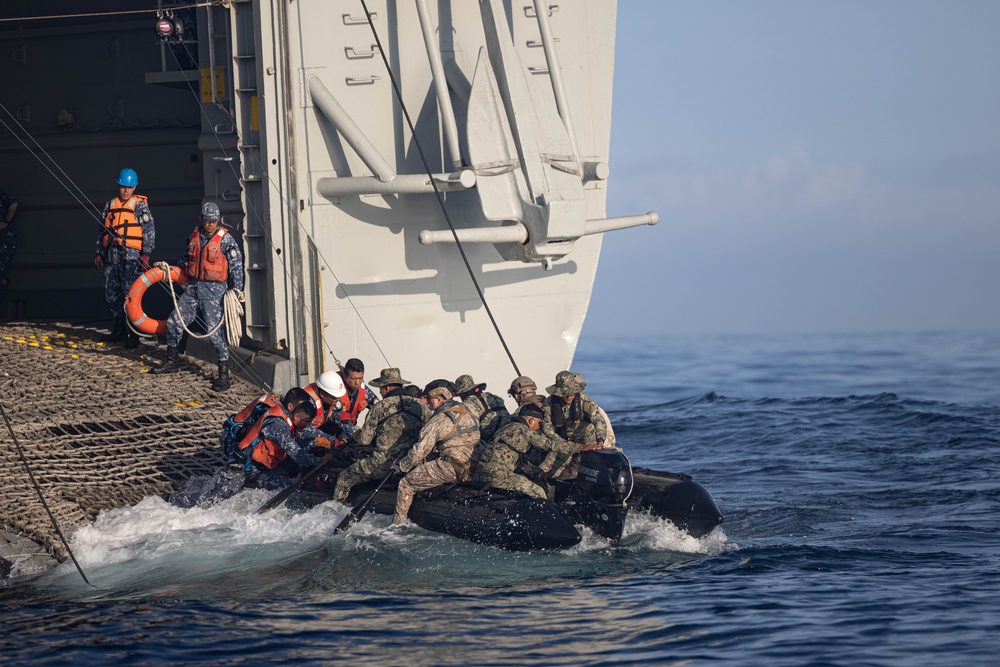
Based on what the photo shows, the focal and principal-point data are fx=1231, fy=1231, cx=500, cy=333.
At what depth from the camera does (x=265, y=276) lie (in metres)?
11.8

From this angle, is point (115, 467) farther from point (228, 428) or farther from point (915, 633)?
point (915, 633)

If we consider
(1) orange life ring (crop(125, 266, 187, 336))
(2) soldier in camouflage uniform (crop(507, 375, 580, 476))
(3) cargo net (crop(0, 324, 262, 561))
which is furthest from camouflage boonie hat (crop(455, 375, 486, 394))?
(1) orange life ring (crop(125, 266, 187, 336))

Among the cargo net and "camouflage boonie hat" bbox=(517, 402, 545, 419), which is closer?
"camouflage boonie hat" bbox=(517, 402, 545, 419)

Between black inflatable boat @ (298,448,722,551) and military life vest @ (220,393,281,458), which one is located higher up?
military life vest @ (220,393,281,458)

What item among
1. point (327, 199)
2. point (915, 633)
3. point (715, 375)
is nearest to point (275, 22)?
point (327, 199)

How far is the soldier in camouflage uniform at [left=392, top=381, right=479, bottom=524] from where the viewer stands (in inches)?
344

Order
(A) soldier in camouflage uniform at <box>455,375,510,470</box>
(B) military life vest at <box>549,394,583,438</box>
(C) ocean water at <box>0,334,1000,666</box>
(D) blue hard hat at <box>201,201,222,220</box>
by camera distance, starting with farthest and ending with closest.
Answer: (D) blue hard hat at <box>201,201,222,220</box>
(A) soldier in camouflage uniform at <box>455,375,510,470</box>
(B) military life vest at <box>549,394,583,438</box>
(C) ocean water at <box>0,334,1000,666</box>

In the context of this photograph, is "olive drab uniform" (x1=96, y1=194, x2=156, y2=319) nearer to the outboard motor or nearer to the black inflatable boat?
the black inflatable boat

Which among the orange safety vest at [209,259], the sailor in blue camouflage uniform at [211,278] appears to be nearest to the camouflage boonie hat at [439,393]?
the sailor in blue camouflage uniform at [211,278]

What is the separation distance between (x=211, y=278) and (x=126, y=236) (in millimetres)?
1236

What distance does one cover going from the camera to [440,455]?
Answer: 29.0 feet

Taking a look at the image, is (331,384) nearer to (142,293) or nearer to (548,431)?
(548,431)

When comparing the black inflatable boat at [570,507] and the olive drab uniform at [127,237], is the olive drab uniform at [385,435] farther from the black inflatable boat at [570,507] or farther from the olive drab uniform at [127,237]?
the olive drab uniform at [127,237]

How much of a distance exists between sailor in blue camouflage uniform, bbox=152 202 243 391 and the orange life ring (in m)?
0.07
